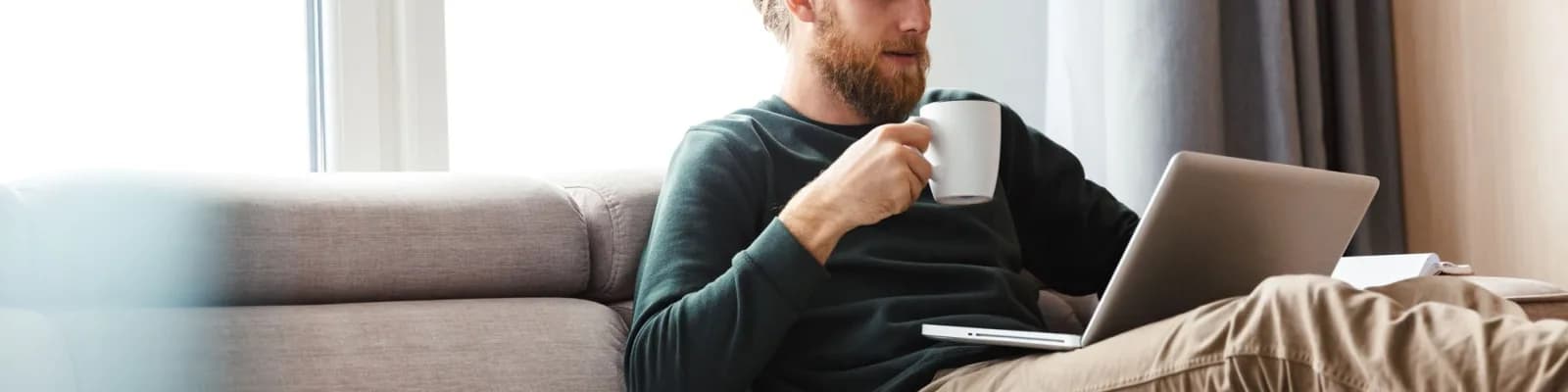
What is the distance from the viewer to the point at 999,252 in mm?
1874

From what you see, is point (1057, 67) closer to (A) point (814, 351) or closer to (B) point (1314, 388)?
(A) point (814, 351)

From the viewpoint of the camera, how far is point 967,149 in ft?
4.79

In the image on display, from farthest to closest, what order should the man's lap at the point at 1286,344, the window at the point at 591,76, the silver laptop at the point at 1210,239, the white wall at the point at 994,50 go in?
1. the white wall at the point at 994,50
2. the window at the point at 591,76
3. the silver laptop at the point at 1210,239
4. the man's lap at the point at 1286,344

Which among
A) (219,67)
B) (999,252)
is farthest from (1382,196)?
(219,67)

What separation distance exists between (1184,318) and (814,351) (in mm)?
521

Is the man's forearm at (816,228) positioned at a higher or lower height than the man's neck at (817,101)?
lower

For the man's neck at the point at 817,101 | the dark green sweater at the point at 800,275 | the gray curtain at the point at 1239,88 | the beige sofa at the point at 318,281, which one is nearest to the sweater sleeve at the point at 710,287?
the dark green sweater at the point at 800,275

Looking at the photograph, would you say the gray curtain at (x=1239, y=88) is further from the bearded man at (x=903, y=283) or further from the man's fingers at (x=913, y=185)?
the man's fingers at (x=913, y=185)

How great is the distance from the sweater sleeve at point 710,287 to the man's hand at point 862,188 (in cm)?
2

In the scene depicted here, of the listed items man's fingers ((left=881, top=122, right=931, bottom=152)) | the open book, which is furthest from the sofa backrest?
the open book

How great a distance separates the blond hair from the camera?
205 centimetres

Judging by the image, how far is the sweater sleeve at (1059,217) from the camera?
6.65 ft

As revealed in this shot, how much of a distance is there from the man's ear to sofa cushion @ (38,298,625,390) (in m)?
0.47

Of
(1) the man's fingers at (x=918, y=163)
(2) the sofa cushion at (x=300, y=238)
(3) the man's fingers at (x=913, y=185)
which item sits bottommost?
(2) the sofa cushion at (x=300, y=238)
